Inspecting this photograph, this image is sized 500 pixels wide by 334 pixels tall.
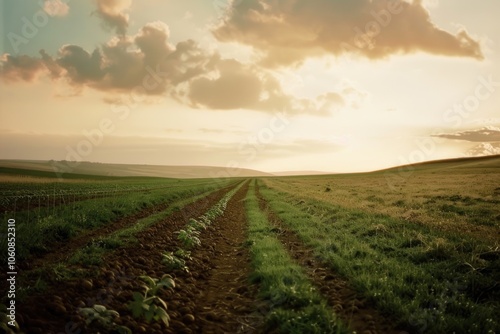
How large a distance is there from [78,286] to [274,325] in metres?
4.13

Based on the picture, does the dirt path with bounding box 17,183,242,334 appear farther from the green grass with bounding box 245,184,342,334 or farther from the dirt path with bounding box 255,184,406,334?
the dirt path with bounding box 255,184,406,334

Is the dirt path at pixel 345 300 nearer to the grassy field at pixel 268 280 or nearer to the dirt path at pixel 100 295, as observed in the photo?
the grassy field at pixel 268 280

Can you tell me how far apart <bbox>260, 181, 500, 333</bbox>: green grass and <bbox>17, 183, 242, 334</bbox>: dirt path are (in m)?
4.22

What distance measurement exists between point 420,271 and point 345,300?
2588 millimetres

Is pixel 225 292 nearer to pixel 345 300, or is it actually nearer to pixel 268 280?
pixel 268 280

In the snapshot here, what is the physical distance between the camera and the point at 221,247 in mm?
12836

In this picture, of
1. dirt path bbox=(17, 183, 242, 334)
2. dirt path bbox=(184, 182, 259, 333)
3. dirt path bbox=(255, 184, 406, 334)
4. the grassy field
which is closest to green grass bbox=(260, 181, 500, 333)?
the grassy field

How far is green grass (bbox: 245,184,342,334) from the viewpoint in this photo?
18.2ft

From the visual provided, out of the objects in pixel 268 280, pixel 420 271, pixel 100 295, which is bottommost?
pixel 268 280

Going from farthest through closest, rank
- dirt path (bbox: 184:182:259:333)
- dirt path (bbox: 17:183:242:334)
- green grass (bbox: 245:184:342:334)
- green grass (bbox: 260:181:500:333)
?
dirt path (bbox: 184:182:259:333) < green grass (bbox: 260:181:500:333) < green grass (bbox: 245:184:342:334) < dirt path (bbox: 17:183:242:334)

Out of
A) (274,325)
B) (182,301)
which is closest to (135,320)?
(182,301)

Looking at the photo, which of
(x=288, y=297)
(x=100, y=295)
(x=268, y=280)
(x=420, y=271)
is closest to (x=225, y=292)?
(x=268, y=280)

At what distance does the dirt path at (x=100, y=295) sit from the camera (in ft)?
16.4

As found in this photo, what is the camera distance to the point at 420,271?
793 cm
